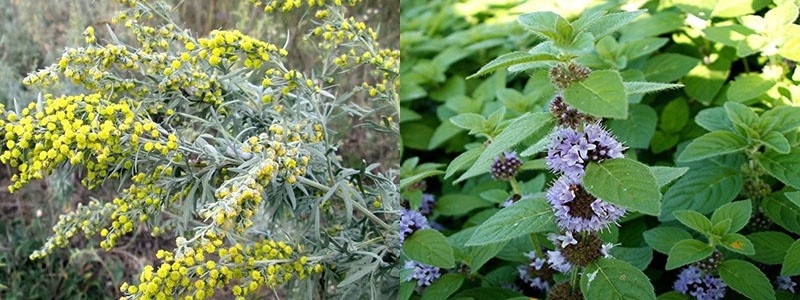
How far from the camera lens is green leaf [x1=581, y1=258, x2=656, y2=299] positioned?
905 millimetres

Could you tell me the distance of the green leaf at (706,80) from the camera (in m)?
1.54

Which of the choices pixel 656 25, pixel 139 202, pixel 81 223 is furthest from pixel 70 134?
pixel 656 25

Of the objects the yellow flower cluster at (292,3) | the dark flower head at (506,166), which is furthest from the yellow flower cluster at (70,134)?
the dark flower head at (506,166)

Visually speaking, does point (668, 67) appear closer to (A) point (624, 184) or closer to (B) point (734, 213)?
(B) point (734, 213)

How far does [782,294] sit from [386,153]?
707mm

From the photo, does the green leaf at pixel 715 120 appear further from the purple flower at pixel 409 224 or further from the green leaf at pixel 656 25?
the purple flower at pixel 409 224

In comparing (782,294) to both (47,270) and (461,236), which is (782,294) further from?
(47,270)

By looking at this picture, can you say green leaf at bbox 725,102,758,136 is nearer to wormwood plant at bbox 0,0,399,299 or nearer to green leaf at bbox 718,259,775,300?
green leaf at bbox 718,259,775,300

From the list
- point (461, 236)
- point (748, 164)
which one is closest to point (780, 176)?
point (748, 164)

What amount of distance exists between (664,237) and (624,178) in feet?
1.26

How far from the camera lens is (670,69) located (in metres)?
1.58

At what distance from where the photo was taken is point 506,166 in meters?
1.27

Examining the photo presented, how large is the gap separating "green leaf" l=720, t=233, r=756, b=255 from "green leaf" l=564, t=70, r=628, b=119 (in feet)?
1.27

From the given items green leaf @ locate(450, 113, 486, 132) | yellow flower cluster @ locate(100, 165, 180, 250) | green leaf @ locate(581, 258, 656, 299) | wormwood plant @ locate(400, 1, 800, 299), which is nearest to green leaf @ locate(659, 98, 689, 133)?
wormwood plant @ locate(400, 1, 800, 299)
